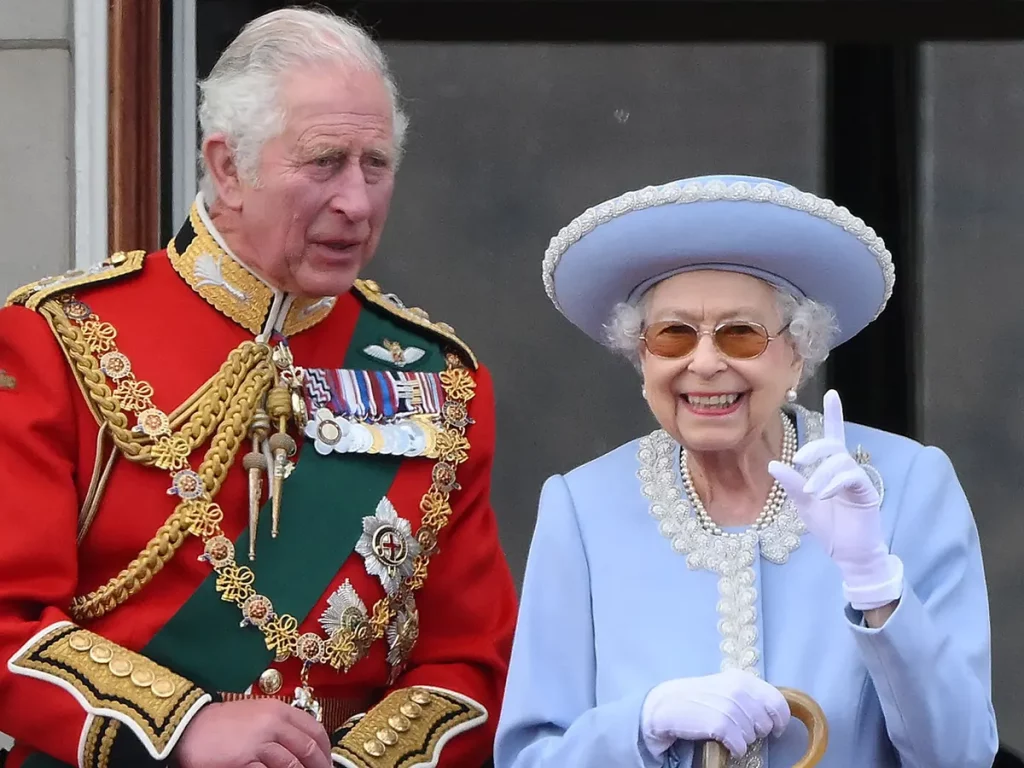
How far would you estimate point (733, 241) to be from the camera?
2.97 metres

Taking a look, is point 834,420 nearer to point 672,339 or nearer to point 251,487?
point 672,339

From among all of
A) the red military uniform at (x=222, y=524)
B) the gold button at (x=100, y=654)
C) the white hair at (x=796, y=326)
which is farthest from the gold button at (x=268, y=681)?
the white hair at (x=796, y=326)

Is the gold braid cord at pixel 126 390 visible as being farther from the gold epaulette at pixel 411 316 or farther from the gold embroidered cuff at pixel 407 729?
the gold embroidered cuff at pixel 407 729

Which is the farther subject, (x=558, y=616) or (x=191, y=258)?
(x=191, y=258)

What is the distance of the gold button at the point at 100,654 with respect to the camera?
3.31 m

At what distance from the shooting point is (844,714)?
2932 millimetres

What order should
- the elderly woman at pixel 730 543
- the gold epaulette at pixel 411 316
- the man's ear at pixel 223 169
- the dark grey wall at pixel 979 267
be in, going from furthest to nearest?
the dark grey wall at pixel 979 267
the gold epaulette at pixel 411 316
the man's ear at pixel 223 169
the elderly woman at pixel 730 543

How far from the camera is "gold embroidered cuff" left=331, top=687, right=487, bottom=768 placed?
11.2 feet

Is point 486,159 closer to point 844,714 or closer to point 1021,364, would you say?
point 1021,364

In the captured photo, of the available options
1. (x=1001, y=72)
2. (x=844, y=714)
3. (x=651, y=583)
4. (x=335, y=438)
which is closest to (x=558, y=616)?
(x=651, y=583)

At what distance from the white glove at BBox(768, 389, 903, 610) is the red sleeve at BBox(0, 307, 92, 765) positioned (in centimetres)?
108

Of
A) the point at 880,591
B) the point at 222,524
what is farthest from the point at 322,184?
the point at 880,591

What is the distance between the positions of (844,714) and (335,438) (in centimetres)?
95

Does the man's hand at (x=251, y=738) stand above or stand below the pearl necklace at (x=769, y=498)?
below
